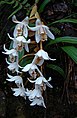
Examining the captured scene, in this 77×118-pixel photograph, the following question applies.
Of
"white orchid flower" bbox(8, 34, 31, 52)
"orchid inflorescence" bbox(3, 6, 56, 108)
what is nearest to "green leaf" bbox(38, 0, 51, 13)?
"orchid inflorescence" bbox(3, 6, 56, 108)

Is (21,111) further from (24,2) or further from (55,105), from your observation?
(24,2)

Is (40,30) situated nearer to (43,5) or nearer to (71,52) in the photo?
(71,52)

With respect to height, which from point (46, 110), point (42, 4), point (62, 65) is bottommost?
point (46, 110)

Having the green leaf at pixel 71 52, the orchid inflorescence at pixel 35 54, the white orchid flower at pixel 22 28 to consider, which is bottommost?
the green leaf at pixel 71 52

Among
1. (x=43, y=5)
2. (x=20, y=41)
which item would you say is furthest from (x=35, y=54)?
(x=43, y=5)

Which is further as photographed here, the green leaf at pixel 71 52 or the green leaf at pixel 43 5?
the green leaf at pixel 43 5

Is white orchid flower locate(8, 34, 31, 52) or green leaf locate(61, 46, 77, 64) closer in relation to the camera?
white orchid flower locate(8, 34, 31, 52)

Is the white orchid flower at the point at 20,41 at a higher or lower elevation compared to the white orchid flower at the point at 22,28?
lower

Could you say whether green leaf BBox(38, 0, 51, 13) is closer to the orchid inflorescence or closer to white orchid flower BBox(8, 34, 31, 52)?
the orchid inflorescence

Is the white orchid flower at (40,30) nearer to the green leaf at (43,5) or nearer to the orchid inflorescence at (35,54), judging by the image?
the orchid inflorescence at (35,54)

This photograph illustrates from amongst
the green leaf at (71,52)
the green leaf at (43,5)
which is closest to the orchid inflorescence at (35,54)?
the green leaf at (71,52)

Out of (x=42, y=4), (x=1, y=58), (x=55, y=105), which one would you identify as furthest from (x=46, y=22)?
(x=55, y=105)
